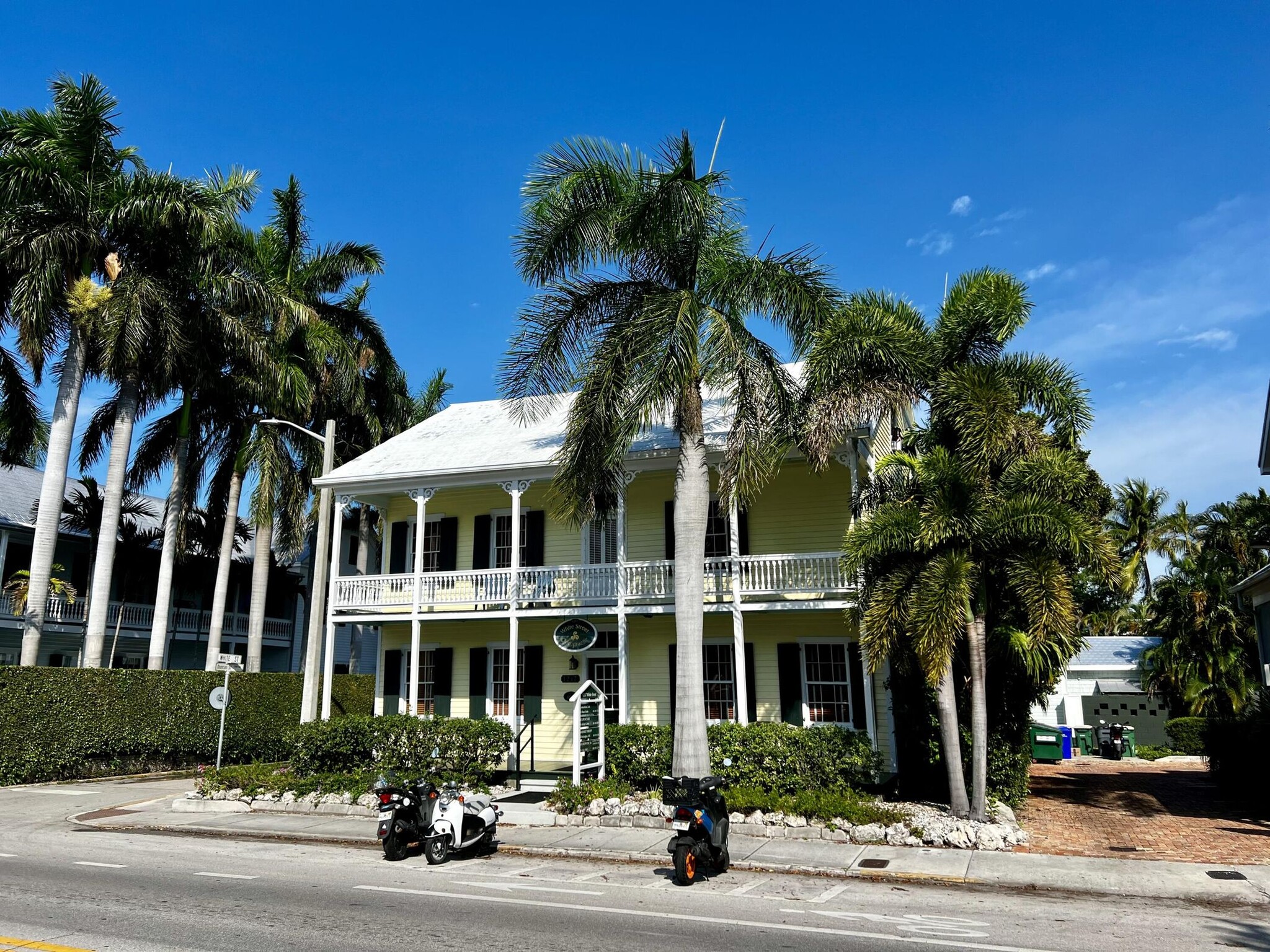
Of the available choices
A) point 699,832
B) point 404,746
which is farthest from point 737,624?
point 699,832

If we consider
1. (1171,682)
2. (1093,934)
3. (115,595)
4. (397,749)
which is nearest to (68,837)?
(397,749)

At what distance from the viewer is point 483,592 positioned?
66.0ft

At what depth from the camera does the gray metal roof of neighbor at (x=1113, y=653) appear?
107 feet

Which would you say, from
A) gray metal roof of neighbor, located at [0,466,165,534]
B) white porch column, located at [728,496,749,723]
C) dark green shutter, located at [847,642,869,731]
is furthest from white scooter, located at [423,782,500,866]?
gray metal roof of neighbor, located at [0,466,165,534]

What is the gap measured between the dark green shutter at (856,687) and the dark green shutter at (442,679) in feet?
31.8

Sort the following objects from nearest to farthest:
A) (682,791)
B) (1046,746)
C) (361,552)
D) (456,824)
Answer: (456,824)
(682,791)
(1046,746)
(361,552)

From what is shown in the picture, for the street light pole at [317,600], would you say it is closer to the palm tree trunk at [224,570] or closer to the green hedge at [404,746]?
the green hedge at [404,746]

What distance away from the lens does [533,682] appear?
21297mm

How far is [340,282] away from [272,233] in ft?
8.86

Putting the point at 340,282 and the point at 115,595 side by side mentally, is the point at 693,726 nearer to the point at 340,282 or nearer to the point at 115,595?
the point at 340,282

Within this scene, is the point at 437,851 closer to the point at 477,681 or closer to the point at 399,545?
the point at 477,681

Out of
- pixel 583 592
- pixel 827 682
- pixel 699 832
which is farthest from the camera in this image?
pixel 583 592

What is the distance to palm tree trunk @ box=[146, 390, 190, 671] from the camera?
25.4 metres

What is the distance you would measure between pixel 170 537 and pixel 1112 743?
2916cm
